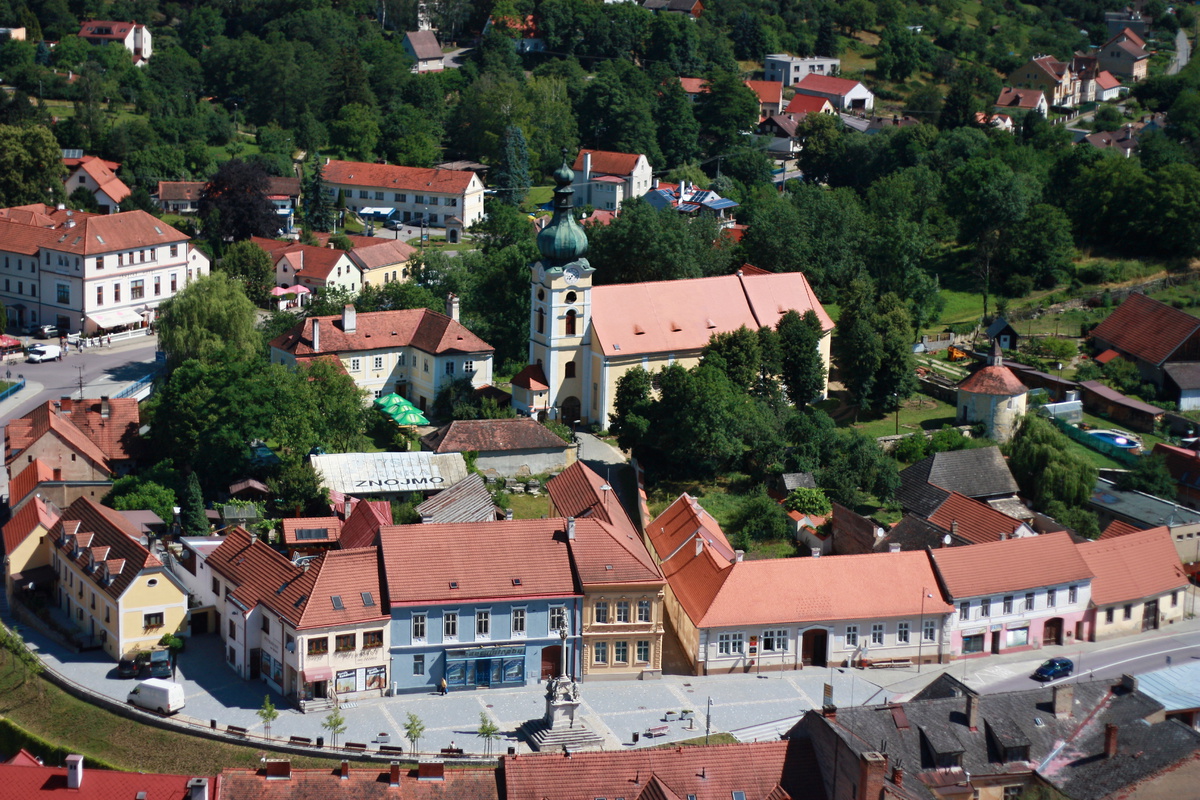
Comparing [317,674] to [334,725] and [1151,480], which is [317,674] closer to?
[334,725]

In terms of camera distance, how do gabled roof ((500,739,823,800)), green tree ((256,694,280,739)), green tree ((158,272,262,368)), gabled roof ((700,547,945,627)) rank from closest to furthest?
1. gabled roof ((500,739,823,800))
2. green tree ((256,694,280,739))
3. gabled roof ((700,547,945,627))
4. green tree ((158,272,262,368))

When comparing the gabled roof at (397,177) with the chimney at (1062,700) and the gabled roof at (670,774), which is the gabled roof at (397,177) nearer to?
the chimney at (1062,700)

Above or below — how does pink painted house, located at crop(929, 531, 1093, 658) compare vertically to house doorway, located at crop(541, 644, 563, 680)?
above

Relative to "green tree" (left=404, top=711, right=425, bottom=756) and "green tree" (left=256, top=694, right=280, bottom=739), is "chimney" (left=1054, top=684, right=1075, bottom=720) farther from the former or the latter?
"green tree" (left=256, top=694, right=280, bottom=739)

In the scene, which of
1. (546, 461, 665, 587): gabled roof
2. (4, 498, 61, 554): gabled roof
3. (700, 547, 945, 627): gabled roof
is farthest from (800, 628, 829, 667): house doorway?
(4, 498, 61, 554): gabled roof

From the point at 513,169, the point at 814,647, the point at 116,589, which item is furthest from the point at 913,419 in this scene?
the point at 513,169

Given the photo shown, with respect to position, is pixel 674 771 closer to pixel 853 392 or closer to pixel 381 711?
pixel 381 711
